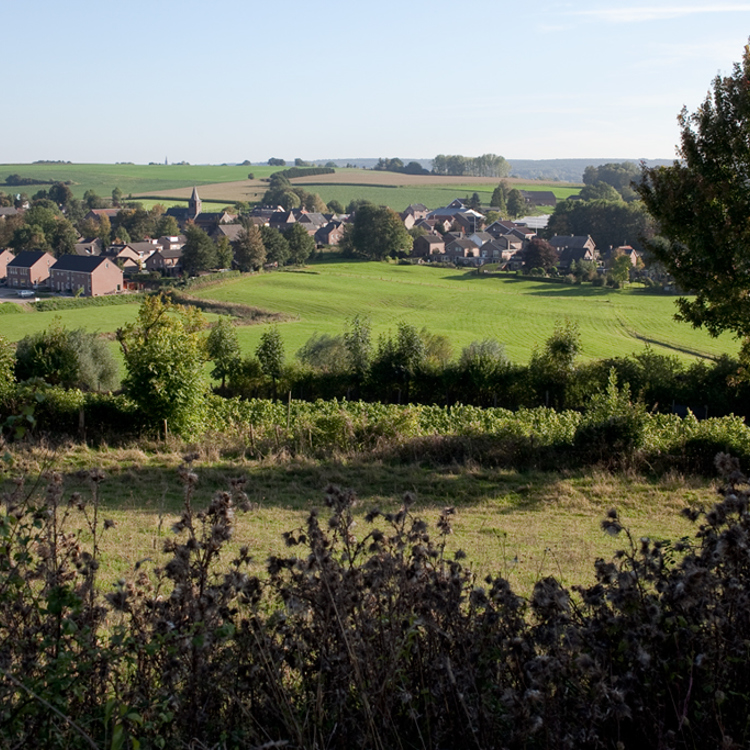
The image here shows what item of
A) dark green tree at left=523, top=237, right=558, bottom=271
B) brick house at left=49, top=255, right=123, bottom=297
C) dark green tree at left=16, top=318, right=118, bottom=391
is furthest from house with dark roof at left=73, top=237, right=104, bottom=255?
dark green tree at left=16, top=318, right=118, bottom=391

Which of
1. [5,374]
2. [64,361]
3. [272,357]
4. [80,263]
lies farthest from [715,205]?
[80,263]

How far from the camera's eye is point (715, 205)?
15273 millimetres

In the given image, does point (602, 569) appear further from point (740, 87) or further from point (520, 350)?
point (520, 350)

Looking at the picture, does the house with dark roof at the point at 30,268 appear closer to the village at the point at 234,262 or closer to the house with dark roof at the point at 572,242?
the village at the point at 234,262

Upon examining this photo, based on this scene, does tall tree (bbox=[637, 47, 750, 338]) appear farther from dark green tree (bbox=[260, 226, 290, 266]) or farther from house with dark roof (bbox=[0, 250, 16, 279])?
house with dark roof (bbox=[0, 250, 16, 279])

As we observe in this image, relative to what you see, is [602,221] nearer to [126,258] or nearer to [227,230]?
[227,230]

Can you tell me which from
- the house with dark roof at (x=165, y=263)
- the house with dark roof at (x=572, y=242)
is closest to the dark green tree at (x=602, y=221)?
the house with dark roof at (x=572, y=242)

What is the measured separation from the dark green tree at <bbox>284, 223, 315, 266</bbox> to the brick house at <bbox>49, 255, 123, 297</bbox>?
22.3m

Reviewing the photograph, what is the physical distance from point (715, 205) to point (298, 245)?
8424 cm

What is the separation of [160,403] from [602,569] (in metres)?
17.4

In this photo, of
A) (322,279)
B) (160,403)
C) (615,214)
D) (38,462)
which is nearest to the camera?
(38,462)

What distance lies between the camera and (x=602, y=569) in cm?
339

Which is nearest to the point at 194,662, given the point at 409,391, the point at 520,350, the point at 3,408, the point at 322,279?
the point at 3,408

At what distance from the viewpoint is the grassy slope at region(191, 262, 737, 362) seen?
179 ft
